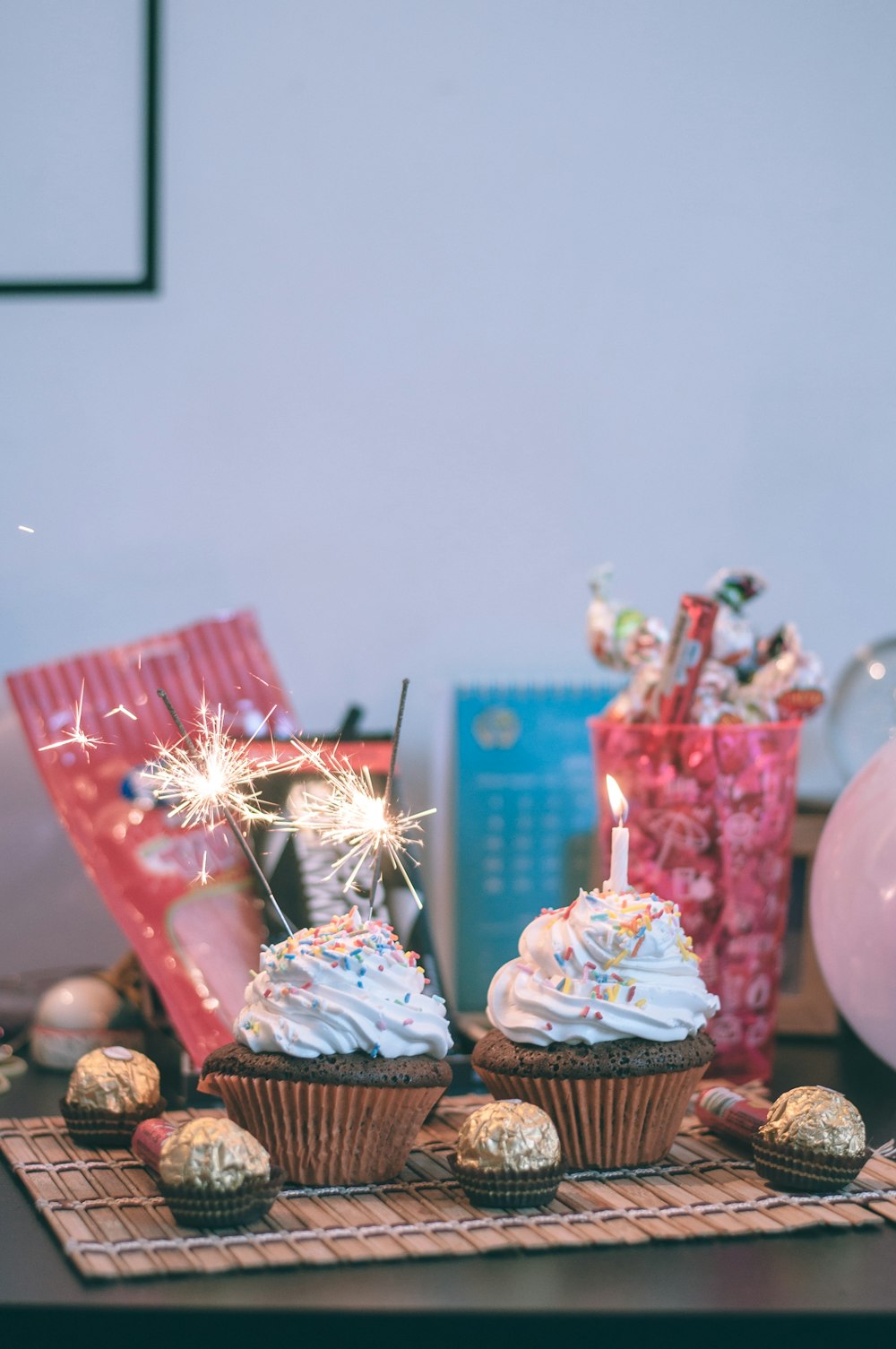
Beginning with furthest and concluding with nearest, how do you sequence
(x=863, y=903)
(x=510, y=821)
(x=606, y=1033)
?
(x=510, y=821) → (x=863, y=903) → (x=606, y=1033)

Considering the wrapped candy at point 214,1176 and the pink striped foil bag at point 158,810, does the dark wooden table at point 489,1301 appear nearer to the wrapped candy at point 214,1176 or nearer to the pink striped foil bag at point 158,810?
the wrapped candy at point 214,1176

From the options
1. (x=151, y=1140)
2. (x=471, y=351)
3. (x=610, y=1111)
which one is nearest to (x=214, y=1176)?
(x=151, y=1140)

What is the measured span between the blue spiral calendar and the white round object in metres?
0.35

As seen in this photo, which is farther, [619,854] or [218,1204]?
[619,854]

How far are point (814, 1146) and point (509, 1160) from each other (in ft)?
0.66

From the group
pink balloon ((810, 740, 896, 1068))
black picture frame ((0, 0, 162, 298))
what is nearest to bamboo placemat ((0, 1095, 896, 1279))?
pink balloon ((810, 740, 896, 1068))

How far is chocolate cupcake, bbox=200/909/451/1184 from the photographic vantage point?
0.93m

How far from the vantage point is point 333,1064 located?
0.94 m

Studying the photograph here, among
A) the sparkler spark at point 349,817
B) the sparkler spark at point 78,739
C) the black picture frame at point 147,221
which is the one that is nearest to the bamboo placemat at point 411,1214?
the sparkler spark at point 349,817

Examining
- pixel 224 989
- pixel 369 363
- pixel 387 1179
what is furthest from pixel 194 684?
pixel 387 1179

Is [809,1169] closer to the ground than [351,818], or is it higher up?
closer to the ground

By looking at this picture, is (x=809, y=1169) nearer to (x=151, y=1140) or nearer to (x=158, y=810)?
(x=151, y=1140)

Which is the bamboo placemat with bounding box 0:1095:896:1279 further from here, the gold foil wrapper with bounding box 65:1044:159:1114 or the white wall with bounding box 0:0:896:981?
the white wall with bounding box 0:0:896:981

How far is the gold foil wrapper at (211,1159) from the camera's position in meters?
0.83
